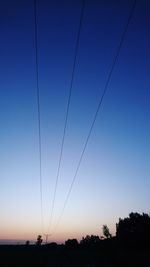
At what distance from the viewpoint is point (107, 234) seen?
98188mm

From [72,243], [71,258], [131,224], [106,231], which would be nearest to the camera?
[71,258]

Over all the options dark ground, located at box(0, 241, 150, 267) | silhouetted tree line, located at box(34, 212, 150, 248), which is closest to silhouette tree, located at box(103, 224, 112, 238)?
silhouetted tree line, located at box(34, 212, 150, 248)

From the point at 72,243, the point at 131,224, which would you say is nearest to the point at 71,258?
the point at 72,243

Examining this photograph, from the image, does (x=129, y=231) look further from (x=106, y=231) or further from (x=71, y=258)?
(x=71, y=258)

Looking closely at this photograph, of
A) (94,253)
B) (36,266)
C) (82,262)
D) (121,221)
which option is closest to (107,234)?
(121,221)

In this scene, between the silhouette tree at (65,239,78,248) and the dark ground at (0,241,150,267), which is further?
the silhouette tree at (65,239,78,248)

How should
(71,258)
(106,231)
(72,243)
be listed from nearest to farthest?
(71,258) → (72,243) → (106,231)

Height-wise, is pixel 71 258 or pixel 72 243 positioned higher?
pixel 72 243

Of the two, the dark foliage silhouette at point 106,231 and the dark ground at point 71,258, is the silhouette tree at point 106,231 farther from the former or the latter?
the dark ground at point 71,258

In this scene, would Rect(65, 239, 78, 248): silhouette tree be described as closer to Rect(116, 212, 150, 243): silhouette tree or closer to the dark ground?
Rect(116, 212, 150, 243): silhouette tree

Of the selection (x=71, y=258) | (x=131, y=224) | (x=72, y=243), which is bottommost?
(x=71, y=258)

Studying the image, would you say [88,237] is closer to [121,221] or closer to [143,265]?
[121,221]

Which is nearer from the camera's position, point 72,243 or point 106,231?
point 72,243

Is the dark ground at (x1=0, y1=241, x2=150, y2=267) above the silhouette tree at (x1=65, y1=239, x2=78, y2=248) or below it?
below
